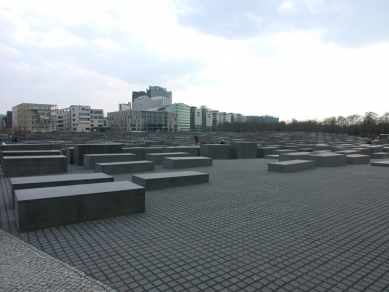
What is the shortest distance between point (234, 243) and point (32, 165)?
10.5 metres

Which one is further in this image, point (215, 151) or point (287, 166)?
point (215, 151)

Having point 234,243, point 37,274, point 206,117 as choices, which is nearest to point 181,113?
point 206,117

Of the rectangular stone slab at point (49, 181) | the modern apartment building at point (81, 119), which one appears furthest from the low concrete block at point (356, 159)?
the modern apartment building at point (81, 119)

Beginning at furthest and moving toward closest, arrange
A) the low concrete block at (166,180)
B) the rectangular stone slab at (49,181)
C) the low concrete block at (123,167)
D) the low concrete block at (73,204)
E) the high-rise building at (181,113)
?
the high-rise building at (181,113) → the low concrete block at (123,167) → the low concrete block at (166,180) → the rectangular stone slab at (49,181) → the low concrete block at (73,204)

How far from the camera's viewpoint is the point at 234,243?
472cm

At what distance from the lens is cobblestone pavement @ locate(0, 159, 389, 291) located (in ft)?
11.7

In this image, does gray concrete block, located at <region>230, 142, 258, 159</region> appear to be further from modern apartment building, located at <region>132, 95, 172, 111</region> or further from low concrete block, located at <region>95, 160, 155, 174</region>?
modern apartment building, located at <region>132, 95, 172, 111</region>

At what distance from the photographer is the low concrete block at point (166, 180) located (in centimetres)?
893

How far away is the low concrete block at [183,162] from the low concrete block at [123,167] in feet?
3.87

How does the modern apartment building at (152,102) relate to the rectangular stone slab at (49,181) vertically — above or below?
above

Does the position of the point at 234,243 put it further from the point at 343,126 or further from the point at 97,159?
the point at 343,126

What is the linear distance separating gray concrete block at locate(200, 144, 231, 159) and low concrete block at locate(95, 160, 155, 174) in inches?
275

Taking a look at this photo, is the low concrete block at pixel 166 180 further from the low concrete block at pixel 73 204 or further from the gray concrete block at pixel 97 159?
the gray concrete block at pixel 97 159

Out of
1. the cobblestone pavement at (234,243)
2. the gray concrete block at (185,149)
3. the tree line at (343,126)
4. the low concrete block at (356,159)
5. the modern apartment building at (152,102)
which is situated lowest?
the cobblestone pavement at (234,243)
